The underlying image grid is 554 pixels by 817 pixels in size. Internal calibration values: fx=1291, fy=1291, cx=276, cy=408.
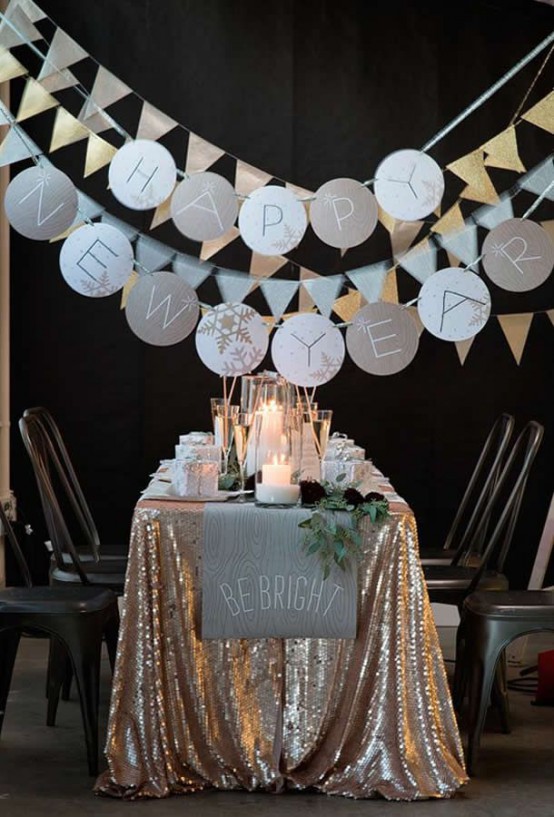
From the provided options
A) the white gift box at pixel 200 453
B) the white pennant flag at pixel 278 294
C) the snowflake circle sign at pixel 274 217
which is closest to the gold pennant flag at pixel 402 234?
the white pennant flag at pixel 278 294

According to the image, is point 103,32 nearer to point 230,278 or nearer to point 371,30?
point 371,30

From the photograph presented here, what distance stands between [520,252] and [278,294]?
790 millimetres

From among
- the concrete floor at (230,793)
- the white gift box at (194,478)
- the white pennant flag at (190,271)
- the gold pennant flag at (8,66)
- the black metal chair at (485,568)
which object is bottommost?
the concrete floor at (230,793)

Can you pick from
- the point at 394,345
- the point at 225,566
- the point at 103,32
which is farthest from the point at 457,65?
the point at 225,566

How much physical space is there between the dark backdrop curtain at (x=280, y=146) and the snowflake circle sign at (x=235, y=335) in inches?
69.2

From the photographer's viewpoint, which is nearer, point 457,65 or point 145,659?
point 145,659

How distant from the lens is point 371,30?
212 inches

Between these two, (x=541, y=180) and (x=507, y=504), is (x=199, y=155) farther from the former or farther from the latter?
(x=507, y=504)

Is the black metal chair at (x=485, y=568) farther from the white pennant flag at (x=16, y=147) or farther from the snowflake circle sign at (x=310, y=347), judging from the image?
the white pennant flag at (x=16, y=147)

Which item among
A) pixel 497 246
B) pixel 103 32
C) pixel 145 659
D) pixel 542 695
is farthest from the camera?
pixel 103 32

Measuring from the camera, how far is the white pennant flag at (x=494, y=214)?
12.8 ft

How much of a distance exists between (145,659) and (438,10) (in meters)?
3.45

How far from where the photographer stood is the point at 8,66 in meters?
3.79

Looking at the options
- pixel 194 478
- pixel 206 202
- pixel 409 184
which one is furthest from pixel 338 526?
pixel 206 202
